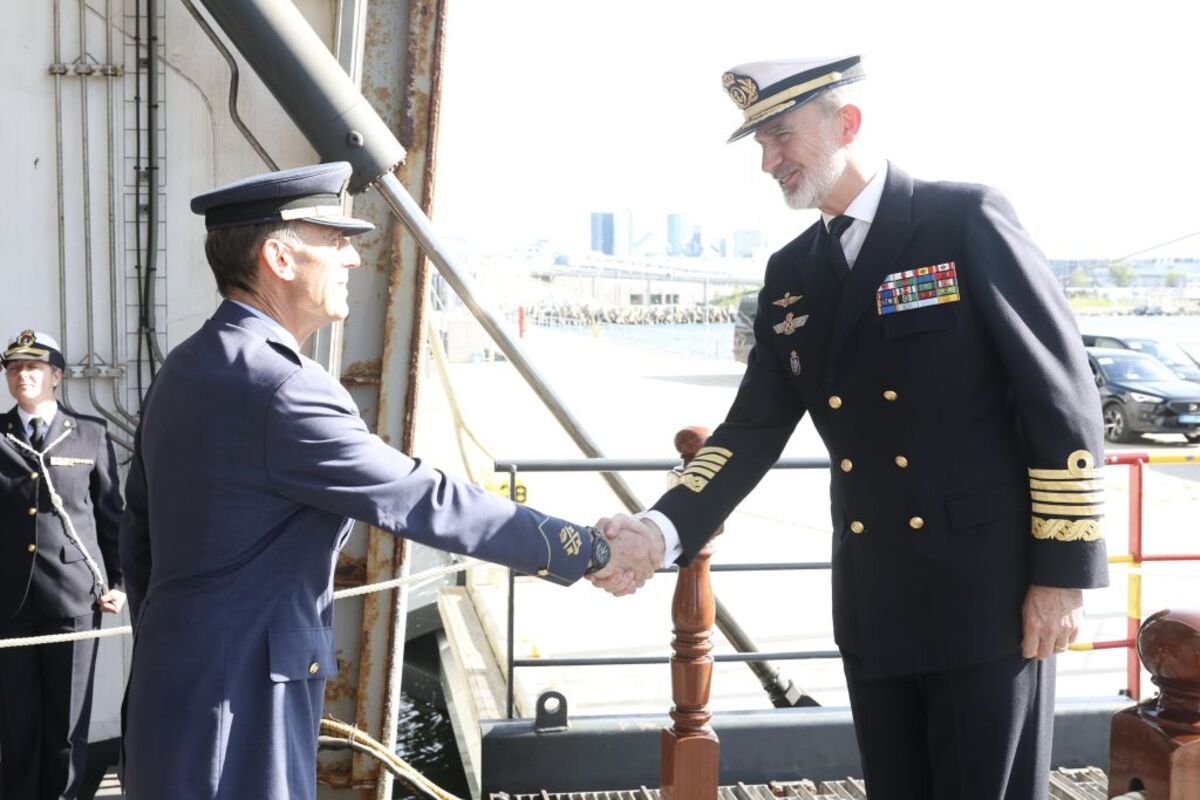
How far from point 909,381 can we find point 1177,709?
3.21 feet

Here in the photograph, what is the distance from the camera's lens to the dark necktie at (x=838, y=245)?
255 cm

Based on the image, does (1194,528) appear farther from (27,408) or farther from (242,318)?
(242,318)

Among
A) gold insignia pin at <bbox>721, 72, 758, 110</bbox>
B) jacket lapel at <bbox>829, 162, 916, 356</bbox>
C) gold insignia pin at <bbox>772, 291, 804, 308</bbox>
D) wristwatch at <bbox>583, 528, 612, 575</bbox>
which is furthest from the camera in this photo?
wristwatch at <bbox>583, 528, 612, 575</bbox>

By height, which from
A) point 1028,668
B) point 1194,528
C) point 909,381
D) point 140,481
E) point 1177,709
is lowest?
point 1194,528

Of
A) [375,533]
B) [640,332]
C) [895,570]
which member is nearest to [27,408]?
[375,533]

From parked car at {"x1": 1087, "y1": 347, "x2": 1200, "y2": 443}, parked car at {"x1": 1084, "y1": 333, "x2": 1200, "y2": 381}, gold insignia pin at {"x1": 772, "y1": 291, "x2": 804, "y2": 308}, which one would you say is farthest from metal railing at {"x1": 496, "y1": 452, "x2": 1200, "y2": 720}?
parked car at {"x1": 1084, "y1": 333, "x2": 1200, "y2": 381}

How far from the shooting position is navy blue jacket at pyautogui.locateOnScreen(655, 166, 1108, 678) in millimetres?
2223

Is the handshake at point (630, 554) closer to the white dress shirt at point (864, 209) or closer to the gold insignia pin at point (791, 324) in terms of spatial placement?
the gold insignia pin at point (791, 324)

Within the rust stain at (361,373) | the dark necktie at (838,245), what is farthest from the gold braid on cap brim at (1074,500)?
the rust stain at (361,373)

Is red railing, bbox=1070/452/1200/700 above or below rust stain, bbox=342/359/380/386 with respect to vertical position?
below

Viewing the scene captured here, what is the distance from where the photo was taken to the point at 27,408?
4.68 m

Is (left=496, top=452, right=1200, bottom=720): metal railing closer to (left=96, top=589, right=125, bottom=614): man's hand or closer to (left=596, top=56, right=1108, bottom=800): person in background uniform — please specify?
(left=596, top=56, right=1108, bottom=800): person in background uniform

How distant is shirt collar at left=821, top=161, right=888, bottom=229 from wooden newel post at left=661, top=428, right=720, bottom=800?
2.82ft

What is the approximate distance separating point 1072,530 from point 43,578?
12.9 feet
